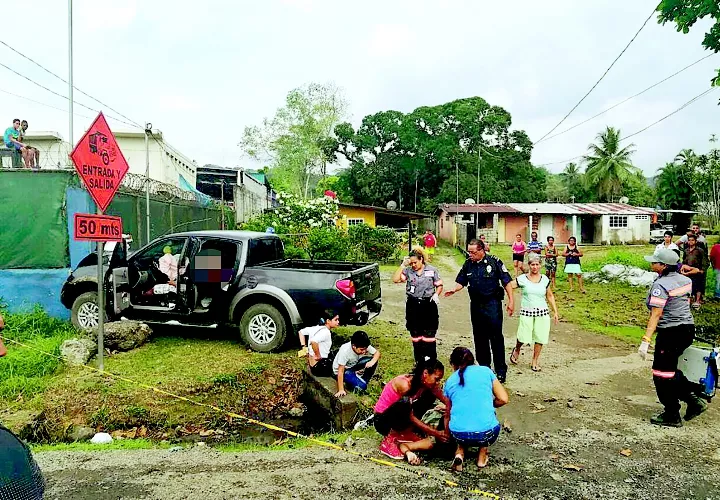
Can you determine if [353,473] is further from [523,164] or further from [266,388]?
[523,164]

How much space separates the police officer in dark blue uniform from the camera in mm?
6562

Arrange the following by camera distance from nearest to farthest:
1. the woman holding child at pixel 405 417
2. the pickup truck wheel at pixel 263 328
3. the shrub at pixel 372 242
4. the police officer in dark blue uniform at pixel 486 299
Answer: the woman holding child at pixel 405 417, the police officer in dark blue uniform at pixel 486 299, the pickup truck wheel at pixel 263 328, the shrub at pixel 372 242

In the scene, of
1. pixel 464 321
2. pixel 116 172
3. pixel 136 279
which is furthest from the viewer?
pixel 464 321

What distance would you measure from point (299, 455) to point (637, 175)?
51305 millimetres

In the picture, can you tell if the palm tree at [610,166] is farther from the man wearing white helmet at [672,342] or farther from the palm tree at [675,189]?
the man wearing white helmet at [672,342]

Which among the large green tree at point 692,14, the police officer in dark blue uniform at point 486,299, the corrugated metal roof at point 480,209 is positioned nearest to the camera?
the police officer in dark blue uniform at point 486,299

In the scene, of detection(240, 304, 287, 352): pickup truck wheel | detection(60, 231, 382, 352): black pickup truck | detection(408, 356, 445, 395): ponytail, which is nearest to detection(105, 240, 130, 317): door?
detection(60, 231, 382, 352): black pickup truck

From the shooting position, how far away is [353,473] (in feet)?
14.1

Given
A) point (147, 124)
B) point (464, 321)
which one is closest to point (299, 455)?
point (464, 321)

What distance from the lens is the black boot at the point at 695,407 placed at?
529cm

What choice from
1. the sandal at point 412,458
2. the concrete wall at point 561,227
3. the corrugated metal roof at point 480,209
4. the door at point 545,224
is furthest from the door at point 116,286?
the concrete wall at point 561,227

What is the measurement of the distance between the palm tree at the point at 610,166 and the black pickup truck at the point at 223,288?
45005 mm

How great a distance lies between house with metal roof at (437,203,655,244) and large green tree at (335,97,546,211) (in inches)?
230

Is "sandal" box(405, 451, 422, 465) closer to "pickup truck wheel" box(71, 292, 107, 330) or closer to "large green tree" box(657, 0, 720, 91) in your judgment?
"pickup truck wheel" box(71, 292, 107, 330)
